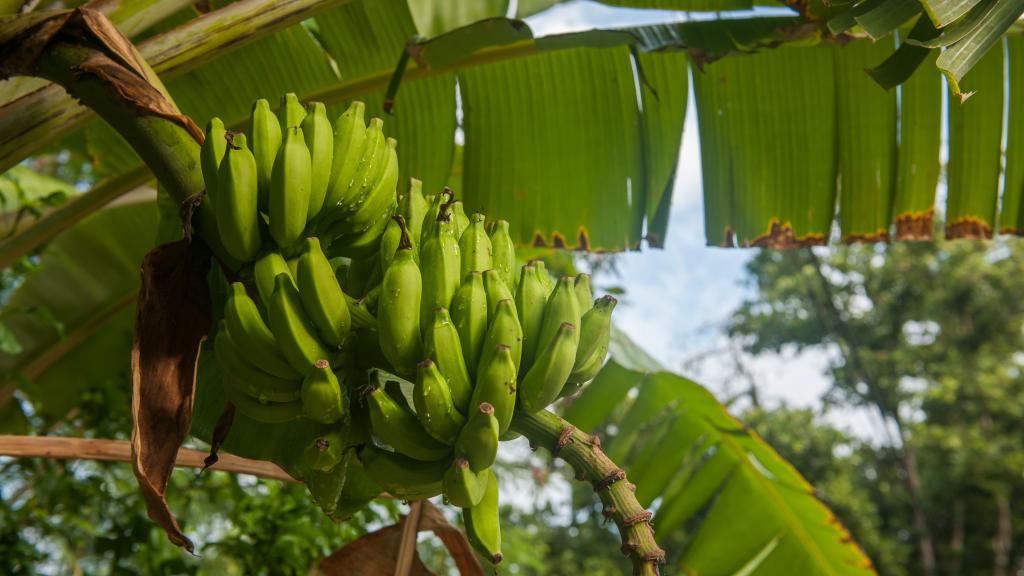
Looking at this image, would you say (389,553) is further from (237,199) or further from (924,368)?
(924,368)

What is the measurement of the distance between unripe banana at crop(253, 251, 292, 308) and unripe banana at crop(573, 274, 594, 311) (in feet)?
0.89

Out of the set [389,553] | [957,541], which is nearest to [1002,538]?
[957,541]

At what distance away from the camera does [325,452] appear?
2.48 feet

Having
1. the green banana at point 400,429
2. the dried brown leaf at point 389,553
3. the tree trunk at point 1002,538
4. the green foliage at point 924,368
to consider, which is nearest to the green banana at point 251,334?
the green banana at point 400,429

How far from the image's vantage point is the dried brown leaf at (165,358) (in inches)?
29.6

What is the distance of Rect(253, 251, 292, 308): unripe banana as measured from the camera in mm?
794

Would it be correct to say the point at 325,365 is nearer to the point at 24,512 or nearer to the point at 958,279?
the point at 24,512

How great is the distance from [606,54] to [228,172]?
1151mm

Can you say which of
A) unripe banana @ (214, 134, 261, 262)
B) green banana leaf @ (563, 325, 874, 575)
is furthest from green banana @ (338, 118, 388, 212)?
green banana leaf @ (563, 325, 874, 575)

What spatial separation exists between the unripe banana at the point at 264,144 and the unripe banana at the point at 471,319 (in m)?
0.22

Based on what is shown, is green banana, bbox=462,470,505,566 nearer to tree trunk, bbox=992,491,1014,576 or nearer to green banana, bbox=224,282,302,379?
green banana, bbox=224,282,302,379

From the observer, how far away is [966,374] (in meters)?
9.91

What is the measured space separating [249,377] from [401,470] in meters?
0.17

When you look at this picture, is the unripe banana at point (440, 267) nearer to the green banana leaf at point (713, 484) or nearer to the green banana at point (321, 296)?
the green banana at point (321, 296)
